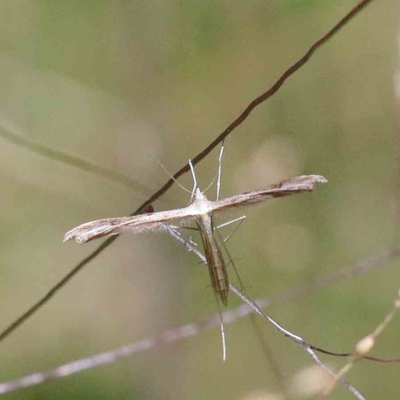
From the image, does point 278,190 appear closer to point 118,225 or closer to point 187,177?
point 118,225

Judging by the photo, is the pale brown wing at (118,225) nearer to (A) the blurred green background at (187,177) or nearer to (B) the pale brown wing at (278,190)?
(B) the pale brown wing at (278,190)

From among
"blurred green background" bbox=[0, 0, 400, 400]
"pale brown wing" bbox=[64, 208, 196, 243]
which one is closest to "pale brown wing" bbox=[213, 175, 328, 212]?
"pale brown wing" bbox=[64, 208, 196, 243]

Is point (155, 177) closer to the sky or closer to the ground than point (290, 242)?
closer to the sky

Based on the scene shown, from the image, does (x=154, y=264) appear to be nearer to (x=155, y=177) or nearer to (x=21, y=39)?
(x=155, y=177)

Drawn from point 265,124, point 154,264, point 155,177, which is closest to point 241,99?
point 265,124

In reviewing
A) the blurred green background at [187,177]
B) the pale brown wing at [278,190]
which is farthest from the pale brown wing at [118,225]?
the blurred green background at [187,177]

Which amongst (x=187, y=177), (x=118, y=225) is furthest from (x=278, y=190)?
(x=187, y=177)
